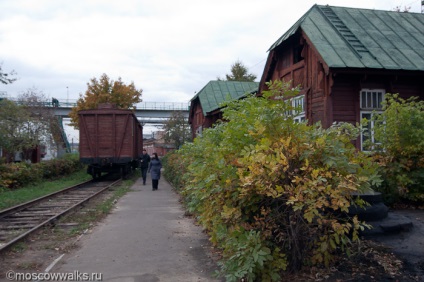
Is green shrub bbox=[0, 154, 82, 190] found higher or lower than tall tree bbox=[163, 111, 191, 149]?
lower

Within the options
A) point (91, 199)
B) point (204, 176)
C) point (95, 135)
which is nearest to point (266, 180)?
Result: point (204, 176)

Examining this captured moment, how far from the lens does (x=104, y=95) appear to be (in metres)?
42.0

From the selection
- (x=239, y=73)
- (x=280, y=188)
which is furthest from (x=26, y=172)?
(x=239, y=73)

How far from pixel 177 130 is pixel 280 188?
42851 mm

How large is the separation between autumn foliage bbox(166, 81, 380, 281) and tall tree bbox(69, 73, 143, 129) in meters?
38.8

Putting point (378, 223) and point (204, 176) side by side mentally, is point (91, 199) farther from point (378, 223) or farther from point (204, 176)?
point (378, 223)

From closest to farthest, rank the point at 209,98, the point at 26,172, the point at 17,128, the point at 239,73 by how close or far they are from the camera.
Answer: the point at 26,172 < the point at 17,128 < the point at 209,98 < the point at 239,73

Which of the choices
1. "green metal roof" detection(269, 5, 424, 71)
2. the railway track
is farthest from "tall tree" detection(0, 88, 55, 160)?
"green metal roof" detection(269, 5, 424, 71)

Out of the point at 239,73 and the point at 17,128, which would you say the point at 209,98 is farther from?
the point at 239,73

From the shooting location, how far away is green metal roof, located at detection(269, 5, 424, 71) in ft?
38.5

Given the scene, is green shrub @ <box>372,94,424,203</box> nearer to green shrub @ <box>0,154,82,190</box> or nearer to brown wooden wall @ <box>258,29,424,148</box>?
brown wooden wall @ <box>258,29,424,148</box>

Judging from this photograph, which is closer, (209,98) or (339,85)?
(339,85)

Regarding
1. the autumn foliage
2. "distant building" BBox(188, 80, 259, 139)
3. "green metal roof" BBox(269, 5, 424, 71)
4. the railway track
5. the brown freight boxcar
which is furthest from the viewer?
"distant building" BBox(188, 80, 259, 139)

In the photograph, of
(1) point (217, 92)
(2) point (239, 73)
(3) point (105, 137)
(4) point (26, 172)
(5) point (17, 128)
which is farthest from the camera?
(2) point (239, 73)
